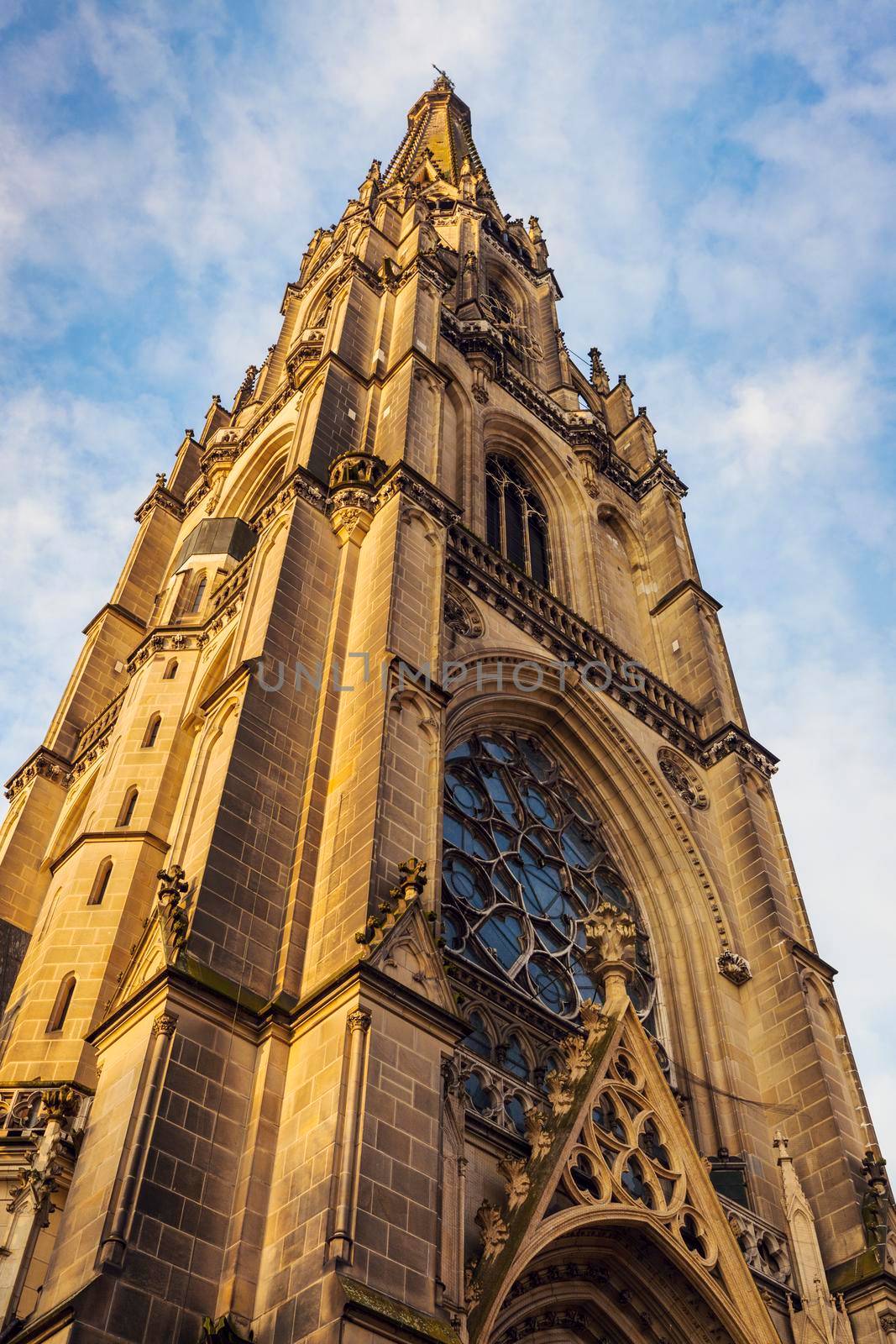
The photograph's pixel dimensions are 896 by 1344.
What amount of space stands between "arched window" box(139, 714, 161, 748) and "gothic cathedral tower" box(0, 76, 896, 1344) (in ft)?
0.30

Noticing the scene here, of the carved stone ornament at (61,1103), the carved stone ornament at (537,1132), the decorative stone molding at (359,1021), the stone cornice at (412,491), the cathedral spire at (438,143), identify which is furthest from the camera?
the cathedral spire at (438,143)

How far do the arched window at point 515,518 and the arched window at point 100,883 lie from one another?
434 inches

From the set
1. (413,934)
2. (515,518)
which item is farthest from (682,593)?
(413,934)

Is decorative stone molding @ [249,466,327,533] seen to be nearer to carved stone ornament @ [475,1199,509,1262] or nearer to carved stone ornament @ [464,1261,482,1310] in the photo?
carved stone ornament @ [475,1199,509,1262]

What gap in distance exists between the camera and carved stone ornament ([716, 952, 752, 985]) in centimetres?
1942

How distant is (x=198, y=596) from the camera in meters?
21.9

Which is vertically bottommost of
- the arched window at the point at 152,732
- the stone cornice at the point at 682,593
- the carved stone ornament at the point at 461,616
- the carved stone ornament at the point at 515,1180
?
the carved stone ornament at the point at 515,1180

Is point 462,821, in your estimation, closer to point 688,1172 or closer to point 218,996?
point 688,1172

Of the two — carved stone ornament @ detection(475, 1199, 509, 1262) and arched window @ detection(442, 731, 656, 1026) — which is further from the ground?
arched window @ detection(442, 731, 656, 1026)

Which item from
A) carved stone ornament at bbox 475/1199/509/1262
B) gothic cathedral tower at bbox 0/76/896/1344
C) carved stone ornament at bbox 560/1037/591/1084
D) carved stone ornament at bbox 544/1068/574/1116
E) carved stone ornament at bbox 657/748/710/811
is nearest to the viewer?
gothic cathedral tower at bbox 0/76/896/1344

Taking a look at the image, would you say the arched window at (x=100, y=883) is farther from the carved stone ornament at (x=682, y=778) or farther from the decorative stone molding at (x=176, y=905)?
the carved stone ornament at (x=682, y=778)

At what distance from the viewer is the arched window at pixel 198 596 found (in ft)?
71.2

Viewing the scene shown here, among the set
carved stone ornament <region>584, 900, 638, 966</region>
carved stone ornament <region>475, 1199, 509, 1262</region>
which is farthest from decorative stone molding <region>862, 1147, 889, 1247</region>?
carved stone ornament <region>475, 1199, 509, 1262</region>

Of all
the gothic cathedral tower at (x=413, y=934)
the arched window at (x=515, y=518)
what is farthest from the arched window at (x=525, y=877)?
the arched window at (x=515, y=518)
